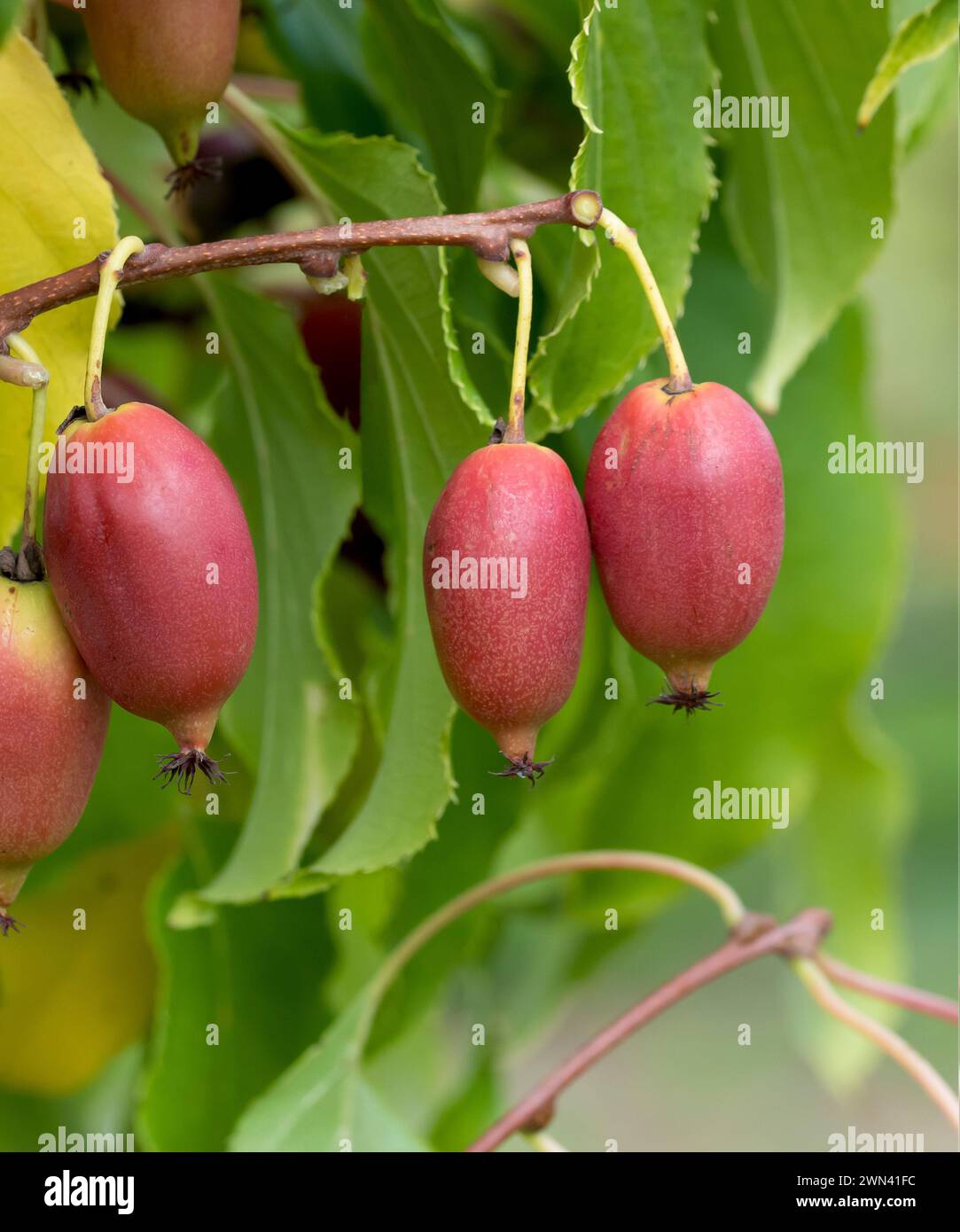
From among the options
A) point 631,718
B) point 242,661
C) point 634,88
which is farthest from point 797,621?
point 242,661

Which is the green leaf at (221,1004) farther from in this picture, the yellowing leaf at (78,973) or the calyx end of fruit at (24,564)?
the calyx end of fruit at (24,564)

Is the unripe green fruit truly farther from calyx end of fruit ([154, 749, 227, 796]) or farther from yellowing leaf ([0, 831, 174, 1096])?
yellowing leaf ([0, 831, 174, 1096])

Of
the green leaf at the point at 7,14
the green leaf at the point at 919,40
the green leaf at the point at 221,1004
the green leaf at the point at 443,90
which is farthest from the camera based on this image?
the green leaf at the point at 221,1004

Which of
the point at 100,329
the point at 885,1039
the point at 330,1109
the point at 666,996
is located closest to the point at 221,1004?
the point at 330,1109

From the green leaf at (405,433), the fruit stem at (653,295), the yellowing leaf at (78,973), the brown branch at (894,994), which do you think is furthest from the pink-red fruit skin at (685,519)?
the yellowing leaf at (78,973)

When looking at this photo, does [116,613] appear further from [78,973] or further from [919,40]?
[78,973]
